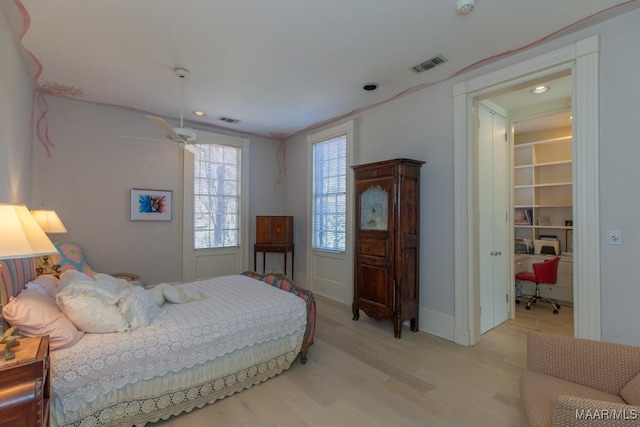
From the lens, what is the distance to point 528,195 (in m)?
5.02

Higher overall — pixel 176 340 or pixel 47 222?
pixel 47 222

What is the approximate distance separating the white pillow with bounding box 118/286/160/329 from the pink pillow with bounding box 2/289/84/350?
0.88 ft

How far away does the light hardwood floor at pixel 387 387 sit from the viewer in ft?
6.51

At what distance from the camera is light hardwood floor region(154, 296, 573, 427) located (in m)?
1.98

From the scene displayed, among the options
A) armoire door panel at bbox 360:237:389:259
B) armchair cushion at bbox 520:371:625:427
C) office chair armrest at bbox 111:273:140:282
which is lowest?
armchair cushion at bbox 520:371:625:427

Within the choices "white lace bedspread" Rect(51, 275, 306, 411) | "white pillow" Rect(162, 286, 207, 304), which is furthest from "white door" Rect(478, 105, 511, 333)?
"white pillow" Rect(162, 286, 207, 304)

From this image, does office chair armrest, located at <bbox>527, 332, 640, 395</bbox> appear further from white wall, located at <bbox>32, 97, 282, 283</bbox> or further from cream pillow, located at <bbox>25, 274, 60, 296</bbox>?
white wall, located at <bbox>32, 97, 282, 283</bbox>

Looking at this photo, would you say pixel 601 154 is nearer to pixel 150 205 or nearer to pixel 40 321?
pixel 40 321

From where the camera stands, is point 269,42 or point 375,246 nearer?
point 269,42

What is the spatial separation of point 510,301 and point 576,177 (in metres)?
2.09

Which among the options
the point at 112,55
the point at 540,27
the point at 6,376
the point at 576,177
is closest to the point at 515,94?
the point at 540,27

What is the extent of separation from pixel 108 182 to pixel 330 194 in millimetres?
3247

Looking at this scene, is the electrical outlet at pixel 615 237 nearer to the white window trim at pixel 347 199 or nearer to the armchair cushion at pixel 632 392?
the armchair cushion at pixel 632 392

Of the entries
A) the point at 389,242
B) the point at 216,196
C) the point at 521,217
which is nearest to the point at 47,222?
the point at 216,196
